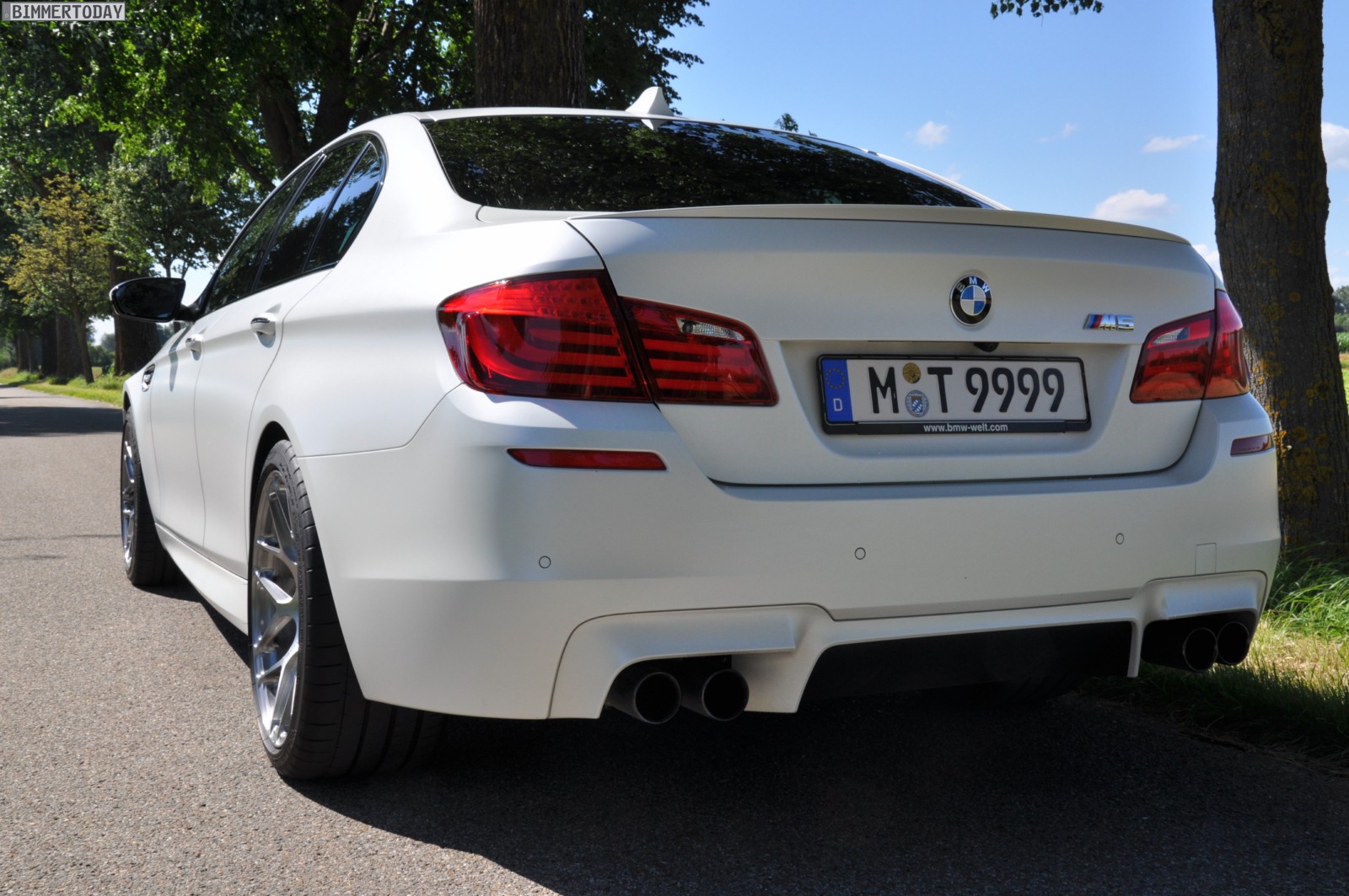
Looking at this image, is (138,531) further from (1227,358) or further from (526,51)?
(1227,358)

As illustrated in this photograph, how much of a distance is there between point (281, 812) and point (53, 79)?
68.2 ft

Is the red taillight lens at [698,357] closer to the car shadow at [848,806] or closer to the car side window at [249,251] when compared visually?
the car shadow at [848,806]

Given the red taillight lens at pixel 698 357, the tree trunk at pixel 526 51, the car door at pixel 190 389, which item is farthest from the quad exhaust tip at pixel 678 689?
the tree trunk at pixel 526 51

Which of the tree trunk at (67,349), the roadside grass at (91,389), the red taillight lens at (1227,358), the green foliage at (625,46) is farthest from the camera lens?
the tree trunk at (67,349)

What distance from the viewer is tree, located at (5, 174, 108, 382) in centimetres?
Answer: 4822

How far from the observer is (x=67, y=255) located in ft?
159

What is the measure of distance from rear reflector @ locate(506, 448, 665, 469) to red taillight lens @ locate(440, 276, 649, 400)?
4.2 inches

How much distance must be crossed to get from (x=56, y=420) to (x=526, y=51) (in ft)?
53.5

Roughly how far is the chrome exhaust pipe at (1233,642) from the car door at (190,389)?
2877 millimetres

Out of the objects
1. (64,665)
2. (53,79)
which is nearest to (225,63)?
(53,79)

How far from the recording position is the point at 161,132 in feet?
87.2

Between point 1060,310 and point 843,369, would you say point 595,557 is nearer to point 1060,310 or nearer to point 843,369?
point 843,369

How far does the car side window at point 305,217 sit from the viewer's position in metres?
3.50

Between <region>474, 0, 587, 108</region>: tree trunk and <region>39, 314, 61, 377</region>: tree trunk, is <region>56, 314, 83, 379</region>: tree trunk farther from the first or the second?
<region>474, 0, 587, 108</region>: tree trunk
